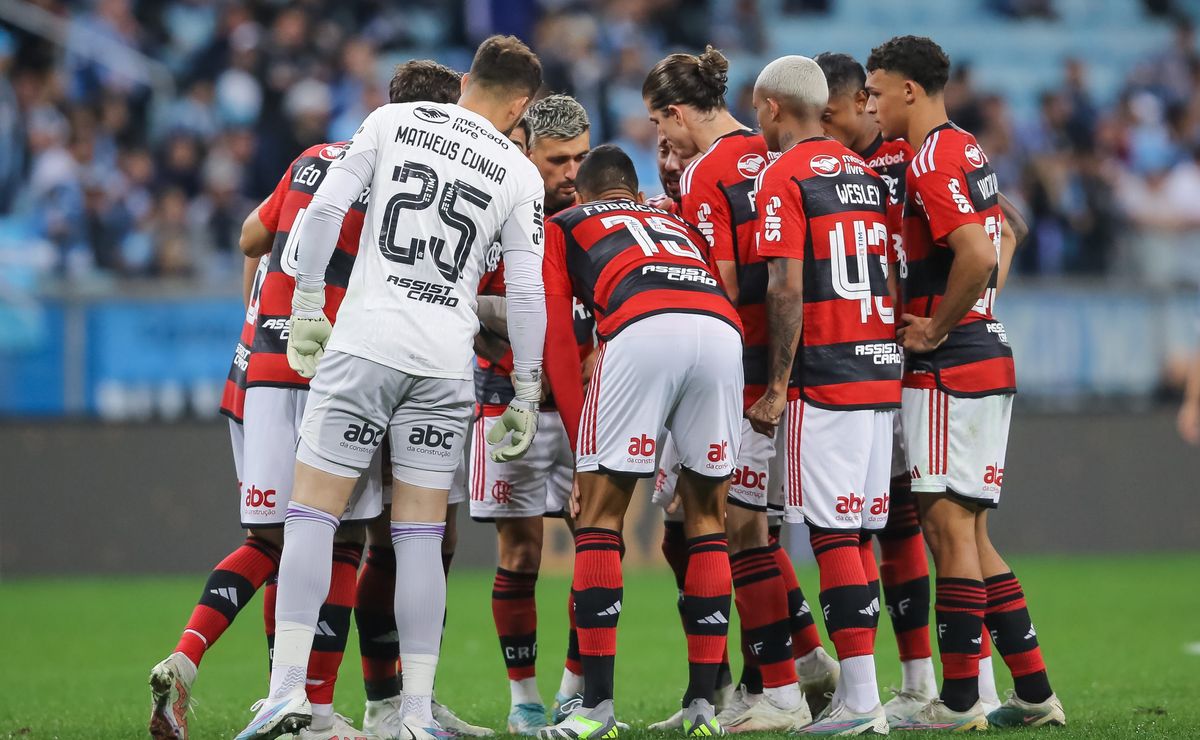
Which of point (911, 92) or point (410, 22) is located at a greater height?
point (410, 22)

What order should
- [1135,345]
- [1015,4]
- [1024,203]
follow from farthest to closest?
[1015,4] → [1024,203] → [1135,345]

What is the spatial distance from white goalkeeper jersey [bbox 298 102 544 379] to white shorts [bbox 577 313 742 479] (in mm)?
521

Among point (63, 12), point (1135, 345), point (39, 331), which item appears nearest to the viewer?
point (39, 331)

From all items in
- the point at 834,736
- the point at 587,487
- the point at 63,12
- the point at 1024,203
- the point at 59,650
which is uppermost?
the point at 63,12

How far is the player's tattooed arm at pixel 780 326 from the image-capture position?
19.7 ft

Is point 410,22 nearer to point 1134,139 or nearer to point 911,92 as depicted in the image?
point 1134,139

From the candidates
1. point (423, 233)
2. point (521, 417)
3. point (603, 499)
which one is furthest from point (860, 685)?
point (423, 233)

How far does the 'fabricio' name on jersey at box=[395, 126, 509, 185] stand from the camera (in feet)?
18.4

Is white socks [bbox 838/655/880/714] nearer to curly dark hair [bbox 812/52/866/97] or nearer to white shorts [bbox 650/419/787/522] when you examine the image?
white shorts [bbox 650/419/787/522]

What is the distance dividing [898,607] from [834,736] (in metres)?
1.18

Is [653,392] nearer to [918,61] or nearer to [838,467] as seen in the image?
[838,467]

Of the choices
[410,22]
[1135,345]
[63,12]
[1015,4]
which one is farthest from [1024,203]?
[63,12]

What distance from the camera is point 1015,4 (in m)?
20.8

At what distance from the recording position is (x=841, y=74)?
22.2 feet
